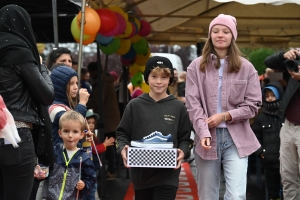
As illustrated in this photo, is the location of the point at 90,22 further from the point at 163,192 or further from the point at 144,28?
the point at 144,28

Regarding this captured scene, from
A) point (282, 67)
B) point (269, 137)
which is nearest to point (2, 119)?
point (282, 67)

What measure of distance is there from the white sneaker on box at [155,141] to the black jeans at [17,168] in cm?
95

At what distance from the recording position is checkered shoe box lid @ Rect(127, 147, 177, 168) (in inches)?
203

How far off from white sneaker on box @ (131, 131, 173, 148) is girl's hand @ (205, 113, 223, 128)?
339mm

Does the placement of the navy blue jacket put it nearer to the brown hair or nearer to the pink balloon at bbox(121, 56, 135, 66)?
the brown hair

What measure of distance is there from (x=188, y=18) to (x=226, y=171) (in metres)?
7.24

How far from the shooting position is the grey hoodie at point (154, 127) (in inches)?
215

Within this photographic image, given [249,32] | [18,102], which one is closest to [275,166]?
[18,102]

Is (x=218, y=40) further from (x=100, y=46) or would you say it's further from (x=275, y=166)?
(x=100, y=46)

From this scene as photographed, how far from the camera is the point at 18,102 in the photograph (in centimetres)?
464

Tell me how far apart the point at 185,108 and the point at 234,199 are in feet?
2.87

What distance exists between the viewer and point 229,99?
215 inches

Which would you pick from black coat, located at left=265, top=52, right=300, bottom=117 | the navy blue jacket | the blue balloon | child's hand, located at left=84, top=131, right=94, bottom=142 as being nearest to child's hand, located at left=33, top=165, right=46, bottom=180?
the navy blue jacket

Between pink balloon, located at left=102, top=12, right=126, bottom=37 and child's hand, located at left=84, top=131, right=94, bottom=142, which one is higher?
pink balloon, located at left=102, top=12, right=126, bottom=37
